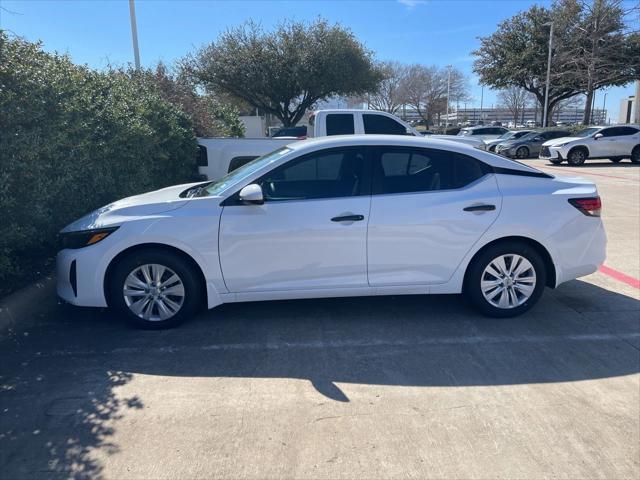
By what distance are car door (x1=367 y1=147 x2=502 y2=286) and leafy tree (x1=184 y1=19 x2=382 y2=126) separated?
25362 mm

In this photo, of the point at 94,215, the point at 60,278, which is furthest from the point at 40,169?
the point at 60,278

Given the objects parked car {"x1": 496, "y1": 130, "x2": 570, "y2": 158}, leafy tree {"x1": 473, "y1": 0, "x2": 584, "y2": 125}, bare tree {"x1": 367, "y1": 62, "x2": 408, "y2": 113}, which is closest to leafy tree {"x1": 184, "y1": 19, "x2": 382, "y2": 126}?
parked car {"x1": 496, "y1": 130, "x2": 570, "y2": 158}

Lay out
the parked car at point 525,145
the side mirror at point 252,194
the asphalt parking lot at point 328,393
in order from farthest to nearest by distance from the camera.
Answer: the parked car at point 525,145, the side mirror at point 252,194, the asphalt parking lot at point 328,393

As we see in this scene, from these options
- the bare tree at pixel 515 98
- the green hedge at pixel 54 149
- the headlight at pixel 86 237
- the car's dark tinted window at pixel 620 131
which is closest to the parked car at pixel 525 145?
the car's dark tinted window at pixel 620 131

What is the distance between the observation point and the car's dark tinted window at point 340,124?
1144cm

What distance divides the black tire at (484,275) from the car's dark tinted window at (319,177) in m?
1.22

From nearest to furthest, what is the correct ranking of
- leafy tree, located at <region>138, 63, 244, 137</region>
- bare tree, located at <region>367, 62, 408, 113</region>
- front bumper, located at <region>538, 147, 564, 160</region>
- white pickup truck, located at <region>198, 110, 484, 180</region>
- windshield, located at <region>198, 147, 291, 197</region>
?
windshield, located at <region>198, 147, 291, 197</region>
white pickup truck, located at <region>198, 110, 484, 180</region>
leafy tree, located at <region>138, 63, 244, 137</region>
front bumper, located at <region>538, 147, 564, 160</region>
bare tree, located at <region>367, 62, 408, 113</region>

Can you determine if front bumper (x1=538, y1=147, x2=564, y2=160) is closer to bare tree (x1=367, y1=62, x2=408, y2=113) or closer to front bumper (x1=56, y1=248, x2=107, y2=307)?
front bumper (x1=56, y1=248, x2=107, y2=307)

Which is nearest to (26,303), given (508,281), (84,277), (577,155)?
(84,277)

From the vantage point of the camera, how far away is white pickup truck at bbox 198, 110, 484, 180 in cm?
888

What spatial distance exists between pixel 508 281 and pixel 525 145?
24629 millimetres

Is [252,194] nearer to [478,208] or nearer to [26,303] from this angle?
[478,208]

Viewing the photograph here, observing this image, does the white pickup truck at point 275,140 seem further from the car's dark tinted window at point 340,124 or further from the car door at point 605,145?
the car door at point 605,145

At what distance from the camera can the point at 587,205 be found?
4.68m
